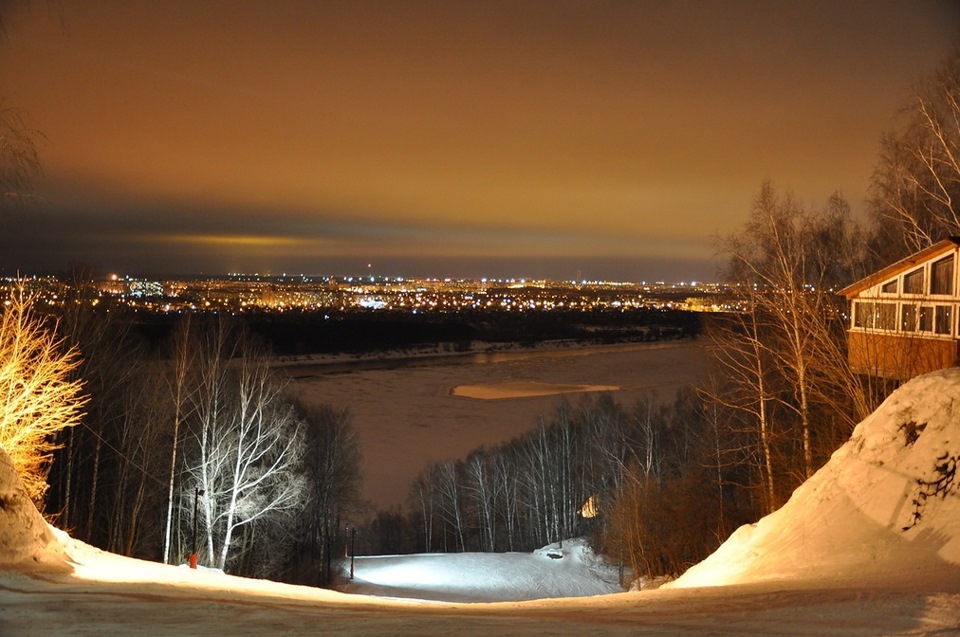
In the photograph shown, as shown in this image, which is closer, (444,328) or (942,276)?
(942,276)

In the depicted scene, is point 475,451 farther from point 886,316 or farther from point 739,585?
point 739,585

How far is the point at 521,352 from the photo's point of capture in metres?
107

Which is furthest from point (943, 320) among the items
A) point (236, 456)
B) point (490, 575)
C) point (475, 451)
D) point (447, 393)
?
point (447, 393)

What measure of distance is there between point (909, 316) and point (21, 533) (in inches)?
754

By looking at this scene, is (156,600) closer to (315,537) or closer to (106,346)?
(106,346)

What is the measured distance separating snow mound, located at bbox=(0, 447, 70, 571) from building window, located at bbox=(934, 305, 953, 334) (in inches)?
716

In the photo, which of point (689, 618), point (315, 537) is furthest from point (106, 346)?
point (689, 618)

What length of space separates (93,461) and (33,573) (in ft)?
62.7

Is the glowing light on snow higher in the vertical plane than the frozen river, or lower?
lower

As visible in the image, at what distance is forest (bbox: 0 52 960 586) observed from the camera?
18719mm

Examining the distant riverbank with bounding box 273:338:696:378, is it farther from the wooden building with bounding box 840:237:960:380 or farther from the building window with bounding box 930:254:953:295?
the building window with bounding box 930:254:953:295

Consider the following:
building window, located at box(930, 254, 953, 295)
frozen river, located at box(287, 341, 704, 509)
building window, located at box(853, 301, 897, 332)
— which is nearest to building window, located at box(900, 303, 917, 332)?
building window, located at box(853, 301, 897, 332)

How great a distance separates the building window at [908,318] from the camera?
18.5 meters

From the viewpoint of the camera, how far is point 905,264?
18234 millimetres
